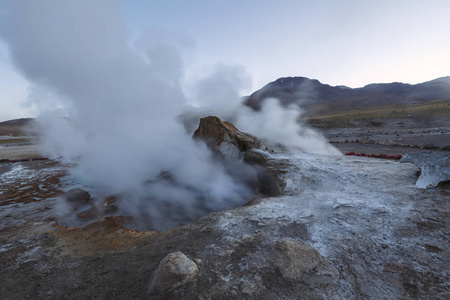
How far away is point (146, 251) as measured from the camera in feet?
10.7

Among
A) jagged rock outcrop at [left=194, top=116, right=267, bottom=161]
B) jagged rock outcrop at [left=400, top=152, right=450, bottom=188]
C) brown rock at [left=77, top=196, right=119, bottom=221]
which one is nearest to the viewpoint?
jagged rock outcrop at [left=400, top=152, right=450, bottom=188]

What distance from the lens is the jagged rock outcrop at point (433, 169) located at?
4.64 metres

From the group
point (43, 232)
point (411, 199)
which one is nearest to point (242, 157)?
point (411, 199)

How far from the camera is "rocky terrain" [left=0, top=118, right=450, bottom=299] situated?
2322 mm

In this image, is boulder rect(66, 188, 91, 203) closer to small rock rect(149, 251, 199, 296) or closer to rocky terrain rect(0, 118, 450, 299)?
rocky terrain rect(0, 118, 450, 299)

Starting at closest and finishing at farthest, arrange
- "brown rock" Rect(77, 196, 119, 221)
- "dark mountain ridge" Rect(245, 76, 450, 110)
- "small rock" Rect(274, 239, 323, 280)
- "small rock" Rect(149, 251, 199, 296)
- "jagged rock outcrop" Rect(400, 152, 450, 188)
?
"small rock" Rect(149, 251, 199, 296) → "small rock" Rect(274, 239, 323, 280) → "jagged rock outcrop" Rect(400, 152, 450, 188) → "brown rock" Rect(77, 196, 119, 221) → "dark mountain ridge" Rect(245, 76, 450, 110)

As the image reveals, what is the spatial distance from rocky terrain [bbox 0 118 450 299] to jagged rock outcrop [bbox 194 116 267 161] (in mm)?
3881

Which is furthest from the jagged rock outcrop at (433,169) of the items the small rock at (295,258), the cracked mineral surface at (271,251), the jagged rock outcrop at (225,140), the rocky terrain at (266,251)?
the jagged rock outcrop at (225,140)

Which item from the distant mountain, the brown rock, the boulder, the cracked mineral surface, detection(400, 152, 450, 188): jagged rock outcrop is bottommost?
the brown rock

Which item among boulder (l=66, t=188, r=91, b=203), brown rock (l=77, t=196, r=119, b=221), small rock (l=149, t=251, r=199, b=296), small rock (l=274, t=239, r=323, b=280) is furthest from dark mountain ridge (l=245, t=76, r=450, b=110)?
small rock (l=149, t=251, r=199, b=296)

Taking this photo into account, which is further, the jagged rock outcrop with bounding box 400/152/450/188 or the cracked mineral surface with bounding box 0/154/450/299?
the jagged rock outcrop with bounding box 400/152/450/188

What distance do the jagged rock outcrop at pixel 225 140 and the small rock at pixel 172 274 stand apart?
6.40 metres

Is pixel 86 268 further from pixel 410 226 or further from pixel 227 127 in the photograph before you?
pixel 227 127

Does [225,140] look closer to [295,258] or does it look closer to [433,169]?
[433,169]
